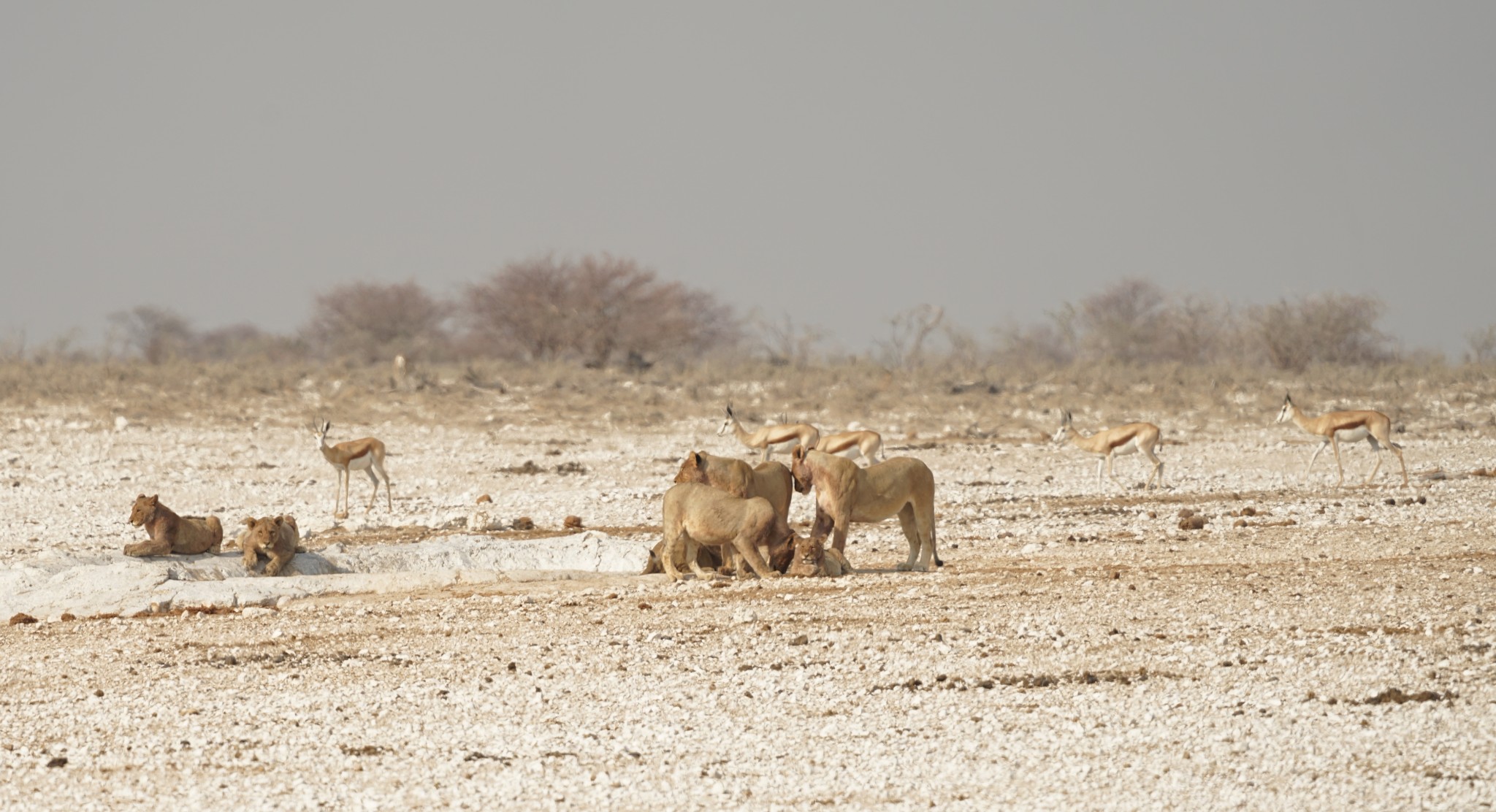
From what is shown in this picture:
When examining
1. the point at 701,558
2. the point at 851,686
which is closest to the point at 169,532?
the point at 701,558

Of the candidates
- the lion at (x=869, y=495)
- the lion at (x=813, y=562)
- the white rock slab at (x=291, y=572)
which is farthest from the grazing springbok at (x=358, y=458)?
the lion at (x=813, y=562)

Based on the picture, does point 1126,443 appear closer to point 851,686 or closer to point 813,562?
point 813,562

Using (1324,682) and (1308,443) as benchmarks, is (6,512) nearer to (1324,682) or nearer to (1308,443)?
(1324,682)

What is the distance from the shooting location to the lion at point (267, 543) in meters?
11.9

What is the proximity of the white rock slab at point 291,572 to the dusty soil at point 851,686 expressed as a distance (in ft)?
1.29

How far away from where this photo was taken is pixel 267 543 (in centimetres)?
1185

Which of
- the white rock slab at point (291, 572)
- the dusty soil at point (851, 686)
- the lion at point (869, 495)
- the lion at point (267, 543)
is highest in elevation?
the lion at point (869, 495)

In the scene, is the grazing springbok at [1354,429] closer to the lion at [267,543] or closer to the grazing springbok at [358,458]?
the grazing springbok at [358,458]

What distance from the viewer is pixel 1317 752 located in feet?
20.9

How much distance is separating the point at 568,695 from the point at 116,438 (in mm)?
18884

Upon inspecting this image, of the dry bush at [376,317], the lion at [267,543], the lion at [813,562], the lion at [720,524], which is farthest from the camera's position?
the dry bush at [376,317]

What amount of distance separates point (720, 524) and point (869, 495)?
1.15 meters


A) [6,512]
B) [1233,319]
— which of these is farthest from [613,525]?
[1233,319]

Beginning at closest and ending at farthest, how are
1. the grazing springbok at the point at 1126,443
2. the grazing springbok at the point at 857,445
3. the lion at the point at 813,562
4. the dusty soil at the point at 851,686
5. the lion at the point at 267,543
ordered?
the dusty soil at the point at 851,686 → the lion at the point at 813,562 → the lion at the point at 267,543 → the grazing springbok at the point at 1126,443 → the grazing springbok at the point at 857,445
